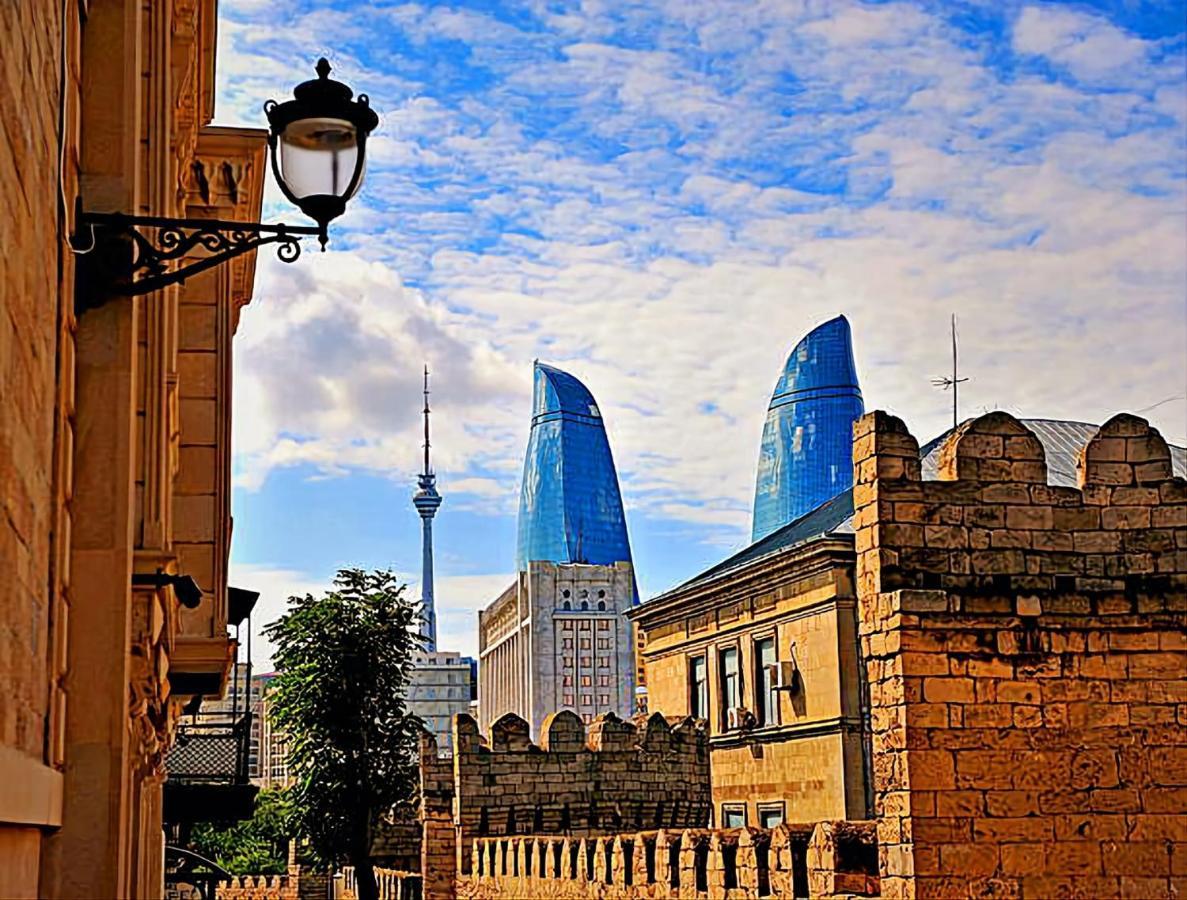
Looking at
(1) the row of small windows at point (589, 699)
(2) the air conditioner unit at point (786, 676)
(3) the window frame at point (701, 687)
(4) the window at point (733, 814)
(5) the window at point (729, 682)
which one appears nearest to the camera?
(2) the air conditioner unit at point (786, 676)

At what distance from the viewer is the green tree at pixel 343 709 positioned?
29125 mm

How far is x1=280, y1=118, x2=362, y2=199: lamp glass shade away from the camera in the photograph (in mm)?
6836

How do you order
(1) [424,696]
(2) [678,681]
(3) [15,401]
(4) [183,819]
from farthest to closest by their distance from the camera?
(1) [424,696] < (2) [678,681] < (4) [183,819] < (3) [15,401]

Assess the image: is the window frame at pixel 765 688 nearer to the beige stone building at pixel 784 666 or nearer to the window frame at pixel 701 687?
the beige stone building at pixel 784 666

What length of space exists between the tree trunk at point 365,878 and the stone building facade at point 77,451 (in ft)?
62.1

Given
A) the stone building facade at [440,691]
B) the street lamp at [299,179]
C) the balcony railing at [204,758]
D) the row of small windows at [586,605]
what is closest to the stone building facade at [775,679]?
the balcony railing at [204,758]

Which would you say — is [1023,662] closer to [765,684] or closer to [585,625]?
[765,684]

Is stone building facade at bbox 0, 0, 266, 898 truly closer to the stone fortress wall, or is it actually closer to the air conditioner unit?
the stone fortress wall

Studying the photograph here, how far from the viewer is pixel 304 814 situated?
2917 cm

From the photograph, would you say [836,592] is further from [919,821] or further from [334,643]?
[919,821]

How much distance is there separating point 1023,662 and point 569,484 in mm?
159499

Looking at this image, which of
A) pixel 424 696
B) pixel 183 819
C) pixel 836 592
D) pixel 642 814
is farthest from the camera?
pixel 424 696

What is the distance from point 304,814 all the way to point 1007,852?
19.2 metres

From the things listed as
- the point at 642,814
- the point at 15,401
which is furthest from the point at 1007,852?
the point at 642,814
